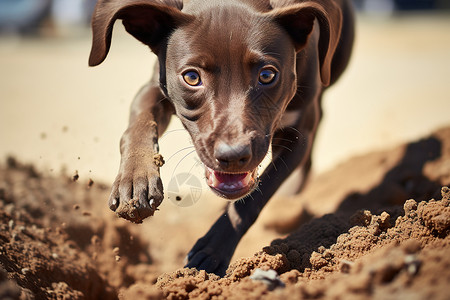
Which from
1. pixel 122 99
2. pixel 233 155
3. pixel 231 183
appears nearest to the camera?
pixel 233 155

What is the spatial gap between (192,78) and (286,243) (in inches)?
36.8

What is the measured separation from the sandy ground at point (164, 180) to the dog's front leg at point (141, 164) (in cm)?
30

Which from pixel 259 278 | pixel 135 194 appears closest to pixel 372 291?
pixel 259 278

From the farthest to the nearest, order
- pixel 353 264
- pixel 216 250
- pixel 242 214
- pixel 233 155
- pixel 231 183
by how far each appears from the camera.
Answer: pixel 242 214, pixel 216 250, pixel 231 183, pixel 233 155, pixel 353 264

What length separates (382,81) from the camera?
908 cm

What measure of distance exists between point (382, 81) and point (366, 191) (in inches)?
212

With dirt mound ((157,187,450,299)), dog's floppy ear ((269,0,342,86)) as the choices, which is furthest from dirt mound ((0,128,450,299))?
dog's floppy ear ((269,0,342,86))

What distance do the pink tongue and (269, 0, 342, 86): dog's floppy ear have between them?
81 centimetres

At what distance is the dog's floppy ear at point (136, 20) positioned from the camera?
8.44 feet

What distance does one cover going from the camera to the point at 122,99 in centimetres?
623

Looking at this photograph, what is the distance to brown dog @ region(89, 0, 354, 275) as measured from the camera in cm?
238

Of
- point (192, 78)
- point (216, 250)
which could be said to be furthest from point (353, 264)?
point (192, 78)

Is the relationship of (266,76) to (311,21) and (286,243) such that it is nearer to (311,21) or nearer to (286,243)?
(311,21)

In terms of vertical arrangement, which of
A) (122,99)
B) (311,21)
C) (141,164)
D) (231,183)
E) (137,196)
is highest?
(122,99)
